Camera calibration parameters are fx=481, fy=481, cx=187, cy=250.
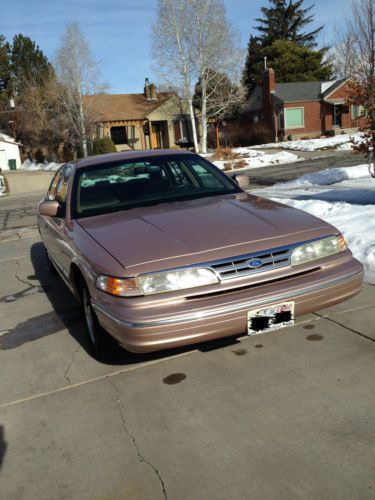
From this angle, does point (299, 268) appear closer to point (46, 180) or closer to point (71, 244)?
point (71, 244)

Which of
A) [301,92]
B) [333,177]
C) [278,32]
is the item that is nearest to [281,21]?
[278,32]

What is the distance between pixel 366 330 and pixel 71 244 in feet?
8.16

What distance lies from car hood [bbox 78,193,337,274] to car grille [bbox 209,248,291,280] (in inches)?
1.8

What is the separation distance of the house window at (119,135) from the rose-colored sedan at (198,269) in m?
40.4

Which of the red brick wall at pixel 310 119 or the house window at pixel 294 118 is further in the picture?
the red brick wall at pixel 310 119

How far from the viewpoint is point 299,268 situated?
3254mm

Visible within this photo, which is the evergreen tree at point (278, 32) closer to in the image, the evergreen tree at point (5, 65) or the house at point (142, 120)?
the house at point (142, 120)

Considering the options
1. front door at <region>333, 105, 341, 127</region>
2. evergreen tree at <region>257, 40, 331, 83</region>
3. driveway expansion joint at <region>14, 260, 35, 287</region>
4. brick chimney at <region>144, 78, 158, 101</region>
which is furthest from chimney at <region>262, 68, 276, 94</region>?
driveway expansion joint at <region>14, 260, 35, 287</region>

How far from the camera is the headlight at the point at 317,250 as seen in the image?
10.8 ft

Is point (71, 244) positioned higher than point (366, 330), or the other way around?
point (71, 244)

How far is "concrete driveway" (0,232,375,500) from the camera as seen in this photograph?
7.63ft

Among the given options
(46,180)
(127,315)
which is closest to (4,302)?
(127,315)

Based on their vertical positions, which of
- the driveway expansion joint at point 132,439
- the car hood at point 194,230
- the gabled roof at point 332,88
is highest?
the gabled roof at point 332,88

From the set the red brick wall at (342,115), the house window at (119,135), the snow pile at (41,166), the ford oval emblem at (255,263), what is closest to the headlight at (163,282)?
the ford oval emblem at (255,263)
